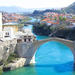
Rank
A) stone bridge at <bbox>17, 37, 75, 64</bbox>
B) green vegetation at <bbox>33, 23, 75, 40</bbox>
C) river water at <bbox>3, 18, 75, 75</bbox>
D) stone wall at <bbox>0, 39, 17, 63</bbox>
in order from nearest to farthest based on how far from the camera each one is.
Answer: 1. river water at <bbox>3, 18, 75, 75</bbox>
2. stone wall at <bbox>0, 39, 17, 63</bbox>
3. stone bridge at <bbox>17, 37, 75, 64</bbox>
4. green vegetation at <bbox>33, 23, 75, 40</bbox>

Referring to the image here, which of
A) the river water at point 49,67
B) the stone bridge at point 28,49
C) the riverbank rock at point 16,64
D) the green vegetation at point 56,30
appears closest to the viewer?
the riverbank rock at point 16,64

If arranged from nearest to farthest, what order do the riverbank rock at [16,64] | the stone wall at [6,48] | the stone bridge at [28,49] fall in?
the riverbank rock at [16,64] < the stone wall at [6,48] < the stone bridge at [28,49]

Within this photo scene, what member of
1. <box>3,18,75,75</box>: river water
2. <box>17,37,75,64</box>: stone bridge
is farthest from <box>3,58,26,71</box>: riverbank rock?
<box>17,37,75,64</box>: stone bridge

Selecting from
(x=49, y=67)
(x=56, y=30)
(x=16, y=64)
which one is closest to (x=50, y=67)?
(x=49, y=67)

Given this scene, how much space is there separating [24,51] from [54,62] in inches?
86.6

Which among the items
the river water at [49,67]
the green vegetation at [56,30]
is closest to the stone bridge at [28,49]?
the river water at [49,67]

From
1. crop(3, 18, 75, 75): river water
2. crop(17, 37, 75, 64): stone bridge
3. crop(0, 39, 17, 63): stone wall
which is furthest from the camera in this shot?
crop(17, 37, 75, 64): stone bridge

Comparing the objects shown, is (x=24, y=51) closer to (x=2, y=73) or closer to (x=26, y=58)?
(x=26, y=58)

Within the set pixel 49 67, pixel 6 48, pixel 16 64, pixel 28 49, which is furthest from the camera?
pixel 28 49

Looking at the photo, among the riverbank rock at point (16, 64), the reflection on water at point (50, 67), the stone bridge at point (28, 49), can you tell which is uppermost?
the stone bridge at point (28, 49)

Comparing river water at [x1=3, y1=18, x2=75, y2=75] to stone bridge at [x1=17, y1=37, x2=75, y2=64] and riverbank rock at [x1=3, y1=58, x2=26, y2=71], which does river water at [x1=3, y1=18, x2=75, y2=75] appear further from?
stone bridge at [x1=17, y1=37, x2=75, y2=64]

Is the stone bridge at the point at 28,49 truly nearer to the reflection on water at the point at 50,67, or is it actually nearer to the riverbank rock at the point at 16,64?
the riverbank rock at the point at 16,64

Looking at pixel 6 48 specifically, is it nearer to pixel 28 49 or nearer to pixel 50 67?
pixel 28 49

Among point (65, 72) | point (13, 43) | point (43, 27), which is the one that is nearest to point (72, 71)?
point (65, 72)
